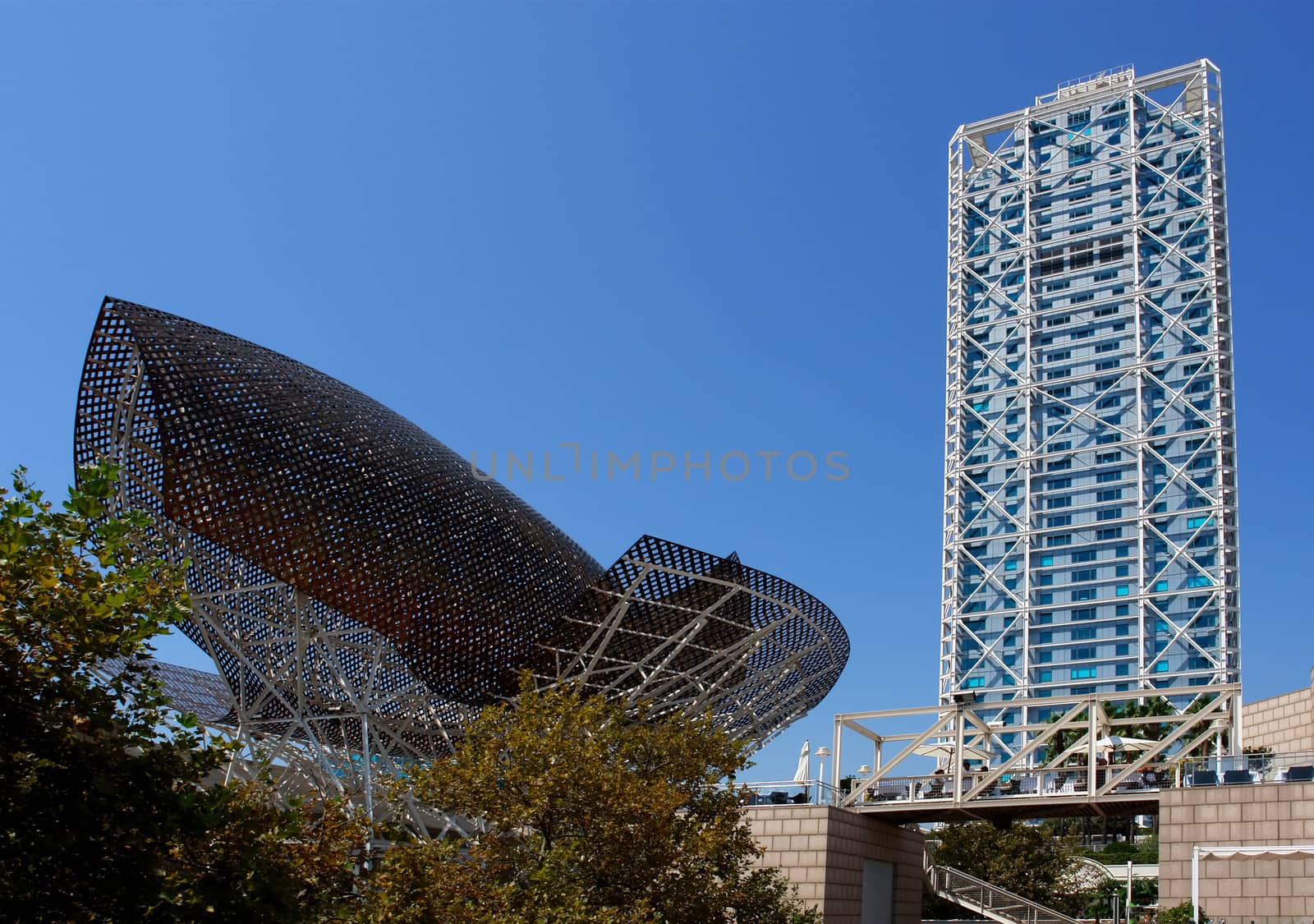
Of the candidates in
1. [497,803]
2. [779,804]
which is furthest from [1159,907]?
[497,803]

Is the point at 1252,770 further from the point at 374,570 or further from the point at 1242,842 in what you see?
the point at 374,570

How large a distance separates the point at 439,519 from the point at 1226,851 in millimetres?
19336

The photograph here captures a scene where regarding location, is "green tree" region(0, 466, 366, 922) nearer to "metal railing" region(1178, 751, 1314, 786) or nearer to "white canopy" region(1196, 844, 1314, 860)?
"white canopy" region(1196, 844, 1314, 860)

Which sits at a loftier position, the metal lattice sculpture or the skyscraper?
the skyscraper

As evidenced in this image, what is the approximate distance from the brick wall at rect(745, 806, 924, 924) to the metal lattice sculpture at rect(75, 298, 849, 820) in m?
3.70

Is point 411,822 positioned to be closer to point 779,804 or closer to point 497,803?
point 779,804

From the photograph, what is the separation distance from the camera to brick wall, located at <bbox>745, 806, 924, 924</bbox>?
30078 mm

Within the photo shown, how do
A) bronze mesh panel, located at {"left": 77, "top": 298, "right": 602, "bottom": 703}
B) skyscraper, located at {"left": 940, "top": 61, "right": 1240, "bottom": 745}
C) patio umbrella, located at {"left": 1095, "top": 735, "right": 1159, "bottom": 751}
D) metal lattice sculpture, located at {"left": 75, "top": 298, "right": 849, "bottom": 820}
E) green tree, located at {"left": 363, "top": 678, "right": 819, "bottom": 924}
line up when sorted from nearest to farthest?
green tree, located at {"left": 363, "top": 678, "right": 819, "bottom": 924} < bronze mesh panel, located at {"left": 77, "top": 298, "right": 602, "bottom": 703} < metal lattice sculpture, located at {"left": 75, "top": 298, "right": 849, "bottom": 820} < patio umbrella, located at {"left": 1095, "top": 735, "right": 1159, "bottom": 751} < skyscraper, located at {"left": 940, "top": 61, "right": 1240, "bottom": 745}

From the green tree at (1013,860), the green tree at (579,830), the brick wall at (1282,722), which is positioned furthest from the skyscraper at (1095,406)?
the green tree at (579,830)

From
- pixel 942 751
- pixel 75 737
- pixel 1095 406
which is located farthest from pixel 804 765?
pixel 1095 406

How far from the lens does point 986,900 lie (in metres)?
38.1

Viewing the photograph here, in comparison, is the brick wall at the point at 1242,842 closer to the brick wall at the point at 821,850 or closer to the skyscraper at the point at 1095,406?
the brick wall at the point at 821,850

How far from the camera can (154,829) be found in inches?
378

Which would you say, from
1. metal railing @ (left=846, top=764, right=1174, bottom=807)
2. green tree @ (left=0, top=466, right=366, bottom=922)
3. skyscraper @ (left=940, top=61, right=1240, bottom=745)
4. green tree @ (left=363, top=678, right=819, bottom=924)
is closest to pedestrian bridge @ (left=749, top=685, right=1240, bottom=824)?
metal railing @ (left=846, top=764, right=1174, bottom=807)
